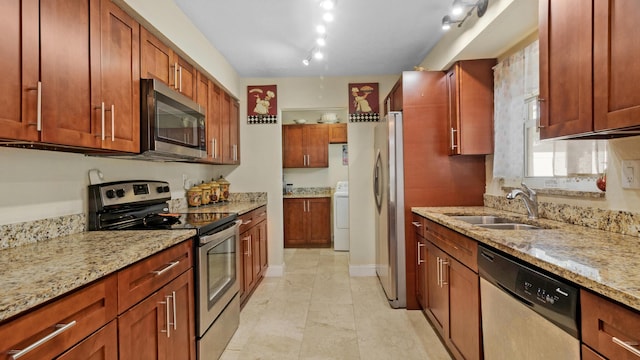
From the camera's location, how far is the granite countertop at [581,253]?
2.70 feet

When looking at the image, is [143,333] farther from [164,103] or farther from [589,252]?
[589,252]

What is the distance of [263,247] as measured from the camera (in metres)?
3.55

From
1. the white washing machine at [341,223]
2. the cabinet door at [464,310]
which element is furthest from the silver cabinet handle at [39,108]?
the white washing machine at [341,223]

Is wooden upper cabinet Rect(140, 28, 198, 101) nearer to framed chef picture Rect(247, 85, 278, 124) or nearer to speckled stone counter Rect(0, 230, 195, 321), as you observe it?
speckled stone counter Rect(0, 230, 195, 321)

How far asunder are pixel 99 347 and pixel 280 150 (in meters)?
2.93

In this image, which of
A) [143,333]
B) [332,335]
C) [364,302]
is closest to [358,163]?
[364,302]

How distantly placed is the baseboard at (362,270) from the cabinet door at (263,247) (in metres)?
1.01

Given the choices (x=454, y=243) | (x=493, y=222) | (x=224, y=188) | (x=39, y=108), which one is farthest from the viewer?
(x=224, y=188)

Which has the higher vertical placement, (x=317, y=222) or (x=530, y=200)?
(x=530, y=200)

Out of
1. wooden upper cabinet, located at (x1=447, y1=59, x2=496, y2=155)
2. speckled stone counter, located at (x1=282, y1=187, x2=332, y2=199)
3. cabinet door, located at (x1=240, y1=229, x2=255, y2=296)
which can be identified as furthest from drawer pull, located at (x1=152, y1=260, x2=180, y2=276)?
speckled stone counter, located at (x1=282, y1=187, x2=332, y2=199)

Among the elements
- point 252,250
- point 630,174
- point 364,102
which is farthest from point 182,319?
point 364,102

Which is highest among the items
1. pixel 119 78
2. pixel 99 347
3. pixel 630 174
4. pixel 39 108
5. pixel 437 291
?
pixel 119 78

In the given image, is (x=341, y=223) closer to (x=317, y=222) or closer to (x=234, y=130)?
(x=317, y=222)

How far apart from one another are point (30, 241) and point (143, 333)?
72 centimetres
